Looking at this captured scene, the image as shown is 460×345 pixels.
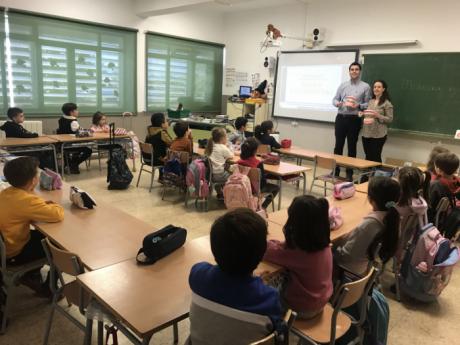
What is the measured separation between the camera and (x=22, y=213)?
2123 mm

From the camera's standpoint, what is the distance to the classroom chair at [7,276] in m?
2.08

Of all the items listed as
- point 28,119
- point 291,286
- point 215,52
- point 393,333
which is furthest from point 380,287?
point 215,52

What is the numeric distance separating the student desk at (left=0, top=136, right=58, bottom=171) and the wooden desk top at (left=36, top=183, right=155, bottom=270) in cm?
275

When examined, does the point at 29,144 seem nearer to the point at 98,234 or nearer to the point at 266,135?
the point at 266,135

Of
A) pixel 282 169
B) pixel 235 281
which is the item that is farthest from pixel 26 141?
pixel 235 281

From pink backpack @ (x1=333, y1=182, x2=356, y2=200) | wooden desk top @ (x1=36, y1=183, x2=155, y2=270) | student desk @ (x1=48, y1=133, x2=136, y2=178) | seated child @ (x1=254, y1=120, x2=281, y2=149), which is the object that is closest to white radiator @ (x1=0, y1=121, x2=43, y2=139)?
student desk @ (x1=48, y1=133, x2=136, y2=178)

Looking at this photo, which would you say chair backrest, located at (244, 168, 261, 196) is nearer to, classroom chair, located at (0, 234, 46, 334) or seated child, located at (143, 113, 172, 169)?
seated child, located at (143, 113, 172, 169)

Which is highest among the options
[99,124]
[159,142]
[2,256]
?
[99,124]

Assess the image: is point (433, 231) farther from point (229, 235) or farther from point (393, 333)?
point (229, 235)

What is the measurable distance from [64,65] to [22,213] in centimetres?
528

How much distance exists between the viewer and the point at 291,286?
5.58ft

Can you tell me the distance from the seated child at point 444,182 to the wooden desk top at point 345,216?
58 centimetres

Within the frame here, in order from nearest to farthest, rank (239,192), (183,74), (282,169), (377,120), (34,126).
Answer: (239,192) < (282,169) < (377,120) < (34,126) < (183,74)

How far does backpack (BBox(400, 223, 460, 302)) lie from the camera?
2547 millimetres
